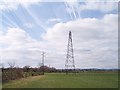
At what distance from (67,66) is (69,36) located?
666 centimetres

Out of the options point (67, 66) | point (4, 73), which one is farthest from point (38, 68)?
point (4, 73)

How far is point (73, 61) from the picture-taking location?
6412 cm

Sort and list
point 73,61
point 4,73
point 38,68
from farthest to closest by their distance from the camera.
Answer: point 38,68 < point 73,61 < point 4,73

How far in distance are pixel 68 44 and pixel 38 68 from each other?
64024 millimetres

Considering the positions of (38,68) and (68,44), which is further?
(38,68)

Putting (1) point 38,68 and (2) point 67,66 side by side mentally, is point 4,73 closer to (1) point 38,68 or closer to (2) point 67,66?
(2) point 67,66

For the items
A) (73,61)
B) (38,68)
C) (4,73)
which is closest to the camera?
(4,73)

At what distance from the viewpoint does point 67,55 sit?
64.9 m

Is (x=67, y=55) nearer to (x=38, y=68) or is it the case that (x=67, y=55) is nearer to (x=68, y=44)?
(x=68, y=44)

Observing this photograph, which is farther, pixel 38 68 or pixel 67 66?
pixel 38 68

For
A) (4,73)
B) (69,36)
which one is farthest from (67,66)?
(4,73)

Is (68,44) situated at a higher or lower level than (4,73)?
higher

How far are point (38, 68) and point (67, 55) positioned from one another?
63639 millimetres

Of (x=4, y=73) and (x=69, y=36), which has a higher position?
(x=69, y=36)
